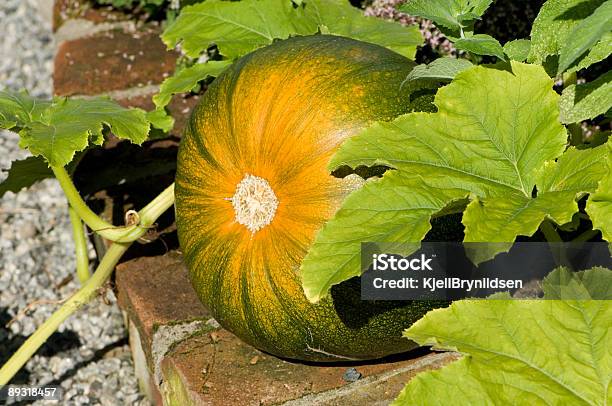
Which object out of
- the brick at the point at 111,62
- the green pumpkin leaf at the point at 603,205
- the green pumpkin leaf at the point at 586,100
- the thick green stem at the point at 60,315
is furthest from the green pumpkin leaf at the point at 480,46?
the brick at the point at 111,62

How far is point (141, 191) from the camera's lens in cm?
299

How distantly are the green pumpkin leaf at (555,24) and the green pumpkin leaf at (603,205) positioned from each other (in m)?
0.36

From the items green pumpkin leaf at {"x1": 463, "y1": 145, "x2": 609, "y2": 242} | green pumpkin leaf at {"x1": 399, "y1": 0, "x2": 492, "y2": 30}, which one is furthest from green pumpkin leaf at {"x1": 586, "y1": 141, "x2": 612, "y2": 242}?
green pumpkin leaf at {"x1": 399, "y1": 0, "x2": 492, "y2": 30}

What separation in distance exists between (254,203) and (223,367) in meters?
0.45

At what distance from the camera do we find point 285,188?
2.03 m

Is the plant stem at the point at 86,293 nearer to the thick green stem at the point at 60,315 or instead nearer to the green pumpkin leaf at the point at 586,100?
the thick green stem at the point at 60,315

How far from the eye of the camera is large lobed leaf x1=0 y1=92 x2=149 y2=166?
7.11 ft

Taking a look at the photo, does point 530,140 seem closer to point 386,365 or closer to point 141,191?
point 386,365

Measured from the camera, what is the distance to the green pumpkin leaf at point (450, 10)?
77.4 inches

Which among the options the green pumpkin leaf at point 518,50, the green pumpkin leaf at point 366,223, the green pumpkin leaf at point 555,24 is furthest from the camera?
the green pumpkin leaf at point 518,50

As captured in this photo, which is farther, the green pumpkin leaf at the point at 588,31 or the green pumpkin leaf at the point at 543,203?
the green pumpkin leaf at the point at 543,203

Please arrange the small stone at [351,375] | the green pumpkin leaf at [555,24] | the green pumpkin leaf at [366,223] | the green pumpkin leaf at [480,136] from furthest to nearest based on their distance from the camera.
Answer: the small stone at [351,375] → the green pumpkin leaf at [555,24] → the green pumpkin leaf at [480,136] → the green pumpkin leaf at [366,223]

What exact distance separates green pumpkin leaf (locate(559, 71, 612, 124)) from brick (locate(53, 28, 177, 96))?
199 centimetres

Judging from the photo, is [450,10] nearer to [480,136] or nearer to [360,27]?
[480,136]
